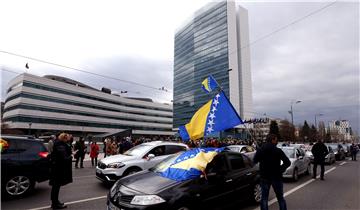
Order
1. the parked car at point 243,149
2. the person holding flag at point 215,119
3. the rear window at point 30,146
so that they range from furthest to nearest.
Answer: the parked car at point 243,149 → the rear window at point 30,146 → the person holding flag at point 215,119

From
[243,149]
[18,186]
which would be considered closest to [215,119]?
[18,186]

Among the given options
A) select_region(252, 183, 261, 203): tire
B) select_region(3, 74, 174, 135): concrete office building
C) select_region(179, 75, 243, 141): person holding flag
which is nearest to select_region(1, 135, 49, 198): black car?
select_region(179, 75, 243, 141): person holding flag

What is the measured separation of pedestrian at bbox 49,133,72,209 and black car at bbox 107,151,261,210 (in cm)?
177

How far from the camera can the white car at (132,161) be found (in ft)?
27.6

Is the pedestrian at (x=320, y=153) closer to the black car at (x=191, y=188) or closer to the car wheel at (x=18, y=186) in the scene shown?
the black car at (x=191, y=188)

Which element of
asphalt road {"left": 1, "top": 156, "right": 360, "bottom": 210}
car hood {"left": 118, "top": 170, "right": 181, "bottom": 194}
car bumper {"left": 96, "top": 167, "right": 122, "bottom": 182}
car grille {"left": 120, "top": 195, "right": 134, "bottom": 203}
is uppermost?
car hood {"left": 118, "top": 170, "right": 181, "bottom": 194}

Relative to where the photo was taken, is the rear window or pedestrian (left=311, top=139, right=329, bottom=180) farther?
pedestrian (left=311, top=139, right=329, bottom=180)

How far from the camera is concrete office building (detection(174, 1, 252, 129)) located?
97125 millimetres

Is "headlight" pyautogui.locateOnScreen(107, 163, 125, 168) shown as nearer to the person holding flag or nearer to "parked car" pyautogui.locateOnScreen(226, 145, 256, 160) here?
the person holding flag

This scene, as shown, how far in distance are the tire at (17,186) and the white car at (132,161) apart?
2.12 metres

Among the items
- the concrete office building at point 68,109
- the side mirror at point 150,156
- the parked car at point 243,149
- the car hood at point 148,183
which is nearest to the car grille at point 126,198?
the car hood at point 148,183

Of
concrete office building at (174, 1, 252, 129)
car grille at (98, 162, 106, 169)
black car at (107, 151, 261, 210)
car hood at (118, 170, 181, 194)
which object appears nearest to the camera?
black car at (107, 151, 261, 210)

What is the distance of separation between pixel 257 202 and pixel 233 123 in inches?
A: 84.4

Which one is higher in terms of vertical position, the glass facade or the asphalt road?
the glass facade
